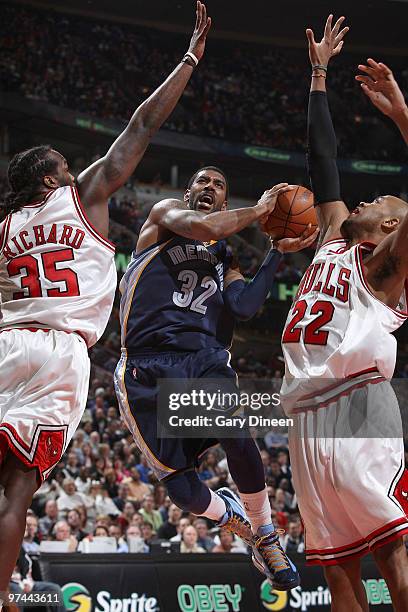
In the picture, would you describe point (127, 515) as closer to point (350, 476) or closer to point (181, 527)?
point (181, 527)

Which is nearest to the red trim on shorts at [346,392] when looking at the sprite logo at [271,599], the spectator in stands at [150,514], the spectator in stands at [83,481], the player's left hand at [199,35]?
the player's left hand at [199,35]

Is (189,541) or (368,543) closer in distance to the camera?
(368,543)

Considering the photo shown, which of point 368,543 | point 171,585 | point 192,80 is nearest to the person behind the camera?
point 368,543

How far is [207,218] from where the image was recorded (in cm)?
475

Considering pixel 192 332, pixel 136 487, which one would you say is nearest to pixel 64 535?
pixel 136 487

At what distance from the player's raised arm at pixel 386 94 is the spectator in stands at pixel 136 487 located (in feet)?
27.0

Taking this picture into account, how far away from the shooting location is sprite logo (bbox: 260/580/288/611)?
8508mm

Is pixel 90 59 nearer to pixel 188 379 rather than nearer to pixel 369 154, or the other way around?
pixel 369 154

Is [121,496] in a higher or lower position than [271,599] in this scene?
higher

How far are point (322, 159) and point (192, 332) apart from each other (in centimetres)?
127

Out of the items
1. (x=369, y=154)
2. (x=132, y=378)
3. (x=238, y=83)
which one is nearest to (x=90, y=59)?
(x=238, y=83)

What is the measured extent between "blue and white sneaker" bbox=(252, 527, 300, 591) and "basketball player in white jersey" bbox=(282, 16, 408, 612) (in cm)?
91

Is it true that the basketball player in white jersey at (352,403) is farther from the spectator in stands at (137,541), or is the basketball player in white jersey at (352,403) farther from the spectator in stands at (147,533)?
the spectator in stands at (147,533)

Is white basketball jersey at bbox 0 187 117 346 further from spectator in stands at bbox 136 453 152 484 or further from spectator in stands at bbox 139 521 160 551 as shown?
spectator in stands at bbox 136 453 152 484
